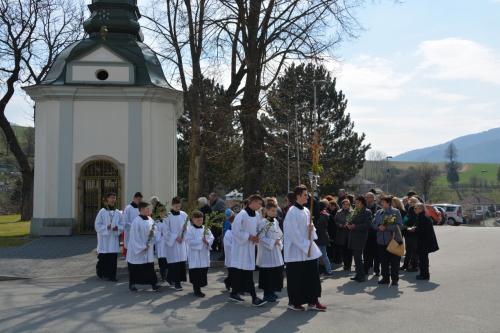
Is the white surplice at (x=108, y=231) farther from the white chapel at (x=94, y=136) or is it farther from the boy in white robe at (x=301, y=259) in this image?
the white chapel at (x=94, y=136)

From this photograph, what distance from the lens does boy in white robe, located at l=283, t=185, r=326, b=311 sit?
30.6 feet

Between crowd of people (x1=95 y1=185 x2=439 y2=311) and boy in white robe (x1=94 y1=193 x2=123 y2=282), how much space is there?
2 centimetres

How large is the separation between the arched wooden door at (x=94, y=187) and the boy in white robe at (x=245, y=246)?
12754 millimetres

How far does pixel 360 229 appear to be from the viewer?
41.3 feet

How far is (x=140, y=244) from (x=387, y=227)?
4990 mm

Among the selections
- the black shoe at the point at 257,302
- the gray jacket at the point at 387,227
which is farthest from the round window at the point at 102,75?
the black shoe at the point at 257,302

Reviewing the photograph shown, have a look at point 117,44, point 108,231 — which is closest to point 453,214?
point 117,44

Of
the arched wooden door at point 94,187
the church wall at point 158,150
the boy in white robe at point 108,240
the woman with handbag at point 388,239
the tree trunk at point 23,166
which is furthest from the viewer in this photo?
the tree trunk at point 23,166

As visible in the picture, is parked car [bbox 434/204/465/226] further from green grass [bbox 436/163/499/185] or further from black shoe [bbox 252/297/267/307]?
green grass [bbox 436/163/499/185]

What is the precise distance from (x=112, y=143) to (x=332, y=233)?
36.1ft

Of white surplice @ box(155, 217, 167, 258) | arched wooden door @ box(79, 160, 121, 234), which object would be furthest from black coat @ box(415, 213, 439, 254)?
arched wooden door @ box(79, 160, 121, 234)

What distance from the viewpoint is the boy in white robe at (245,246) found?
33.8ft

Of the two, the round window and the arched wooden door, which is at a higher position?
the round window

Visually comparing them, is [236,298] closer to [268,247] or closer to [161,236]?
[268,247]
